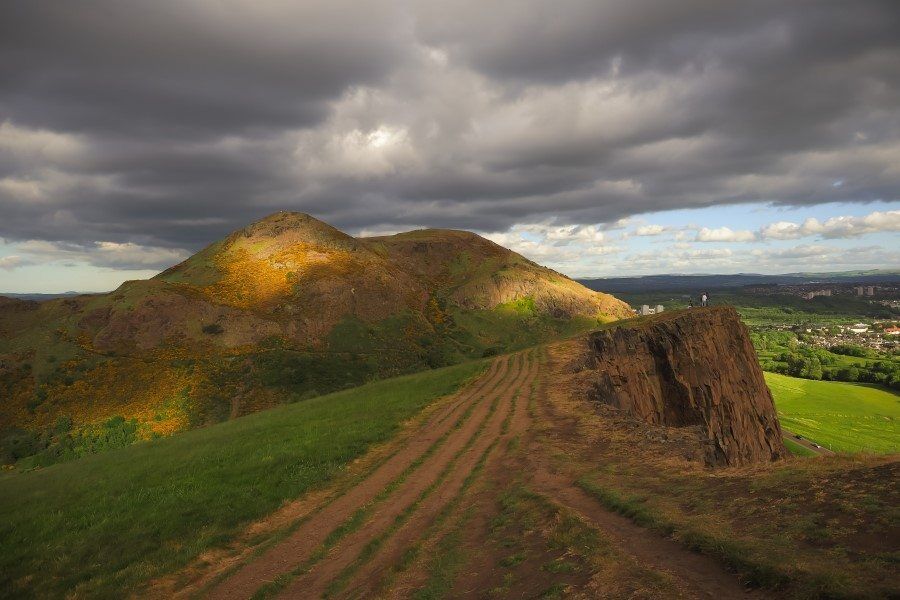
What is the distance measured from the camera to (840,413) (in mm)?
120062

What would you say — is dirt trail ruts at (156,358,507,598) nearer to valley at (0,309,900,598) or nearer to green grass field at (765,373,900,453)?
valley at (0,309,900,598)

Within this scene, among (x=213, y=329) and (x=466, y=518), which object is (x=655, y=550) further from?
(x=213, y=329)

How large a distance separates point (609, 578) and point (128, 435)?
67.2 m

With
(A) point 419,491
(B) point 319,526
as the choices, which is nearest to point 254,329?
(A) point 419,491

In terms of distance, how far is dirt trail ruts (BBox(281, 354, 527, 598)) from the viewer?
12.9m

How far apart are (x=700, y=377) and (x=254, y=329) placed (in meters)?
75.0

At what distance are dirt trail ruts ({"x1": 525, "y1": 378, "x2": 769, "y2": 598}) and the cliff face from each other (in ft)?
114

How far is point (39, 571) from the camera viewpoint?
14.7 metres

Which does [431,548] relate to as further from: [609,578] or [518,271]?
[518,271]

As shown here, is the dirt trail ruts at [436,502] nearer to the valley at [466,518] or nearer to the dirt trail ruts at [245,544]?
the valley at [466,518]

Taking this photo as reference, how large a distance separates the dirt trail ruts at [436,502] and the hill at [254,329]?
47.0m

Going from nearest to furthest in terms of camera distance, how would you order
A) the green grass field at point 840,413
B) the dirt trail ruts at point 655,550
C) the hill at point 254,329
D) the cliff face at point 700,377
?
the dirt trail ruts at point 655,550 < the cliff face at point 700,377 < the hill at point 254,329 < the green grass field at point 840,413

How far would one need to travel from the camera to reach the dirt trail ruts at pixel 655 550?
8.49m

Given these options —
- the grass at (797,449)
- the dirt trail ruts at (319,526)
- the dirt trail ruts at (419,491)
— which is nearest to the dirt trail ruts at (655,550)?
the dirt trail ruts at (419,491)
